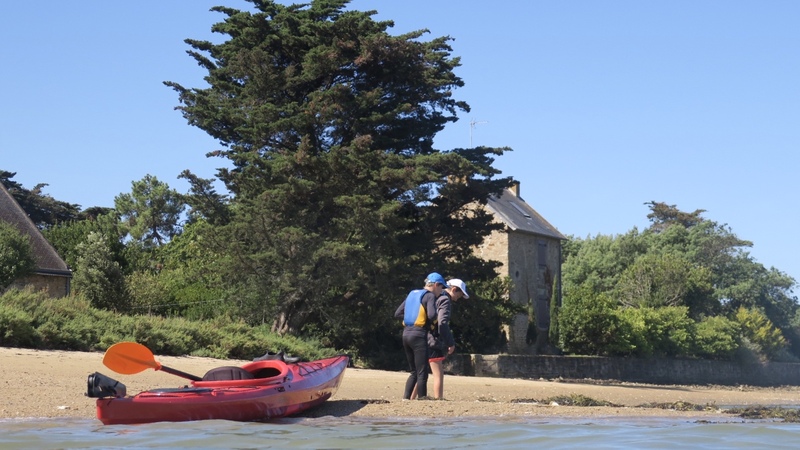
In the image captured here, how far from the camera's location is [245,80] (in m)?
30.5

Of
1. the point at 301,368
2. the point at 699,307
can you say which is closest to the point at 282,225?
the point at 301,368

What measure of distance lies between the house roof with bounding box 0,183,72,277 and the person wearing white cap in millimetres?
20262

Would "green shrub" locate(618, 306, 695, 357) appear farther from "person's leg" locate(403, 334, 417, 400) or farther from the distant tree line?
"person's leg" locate(403, 334, 417, 400)

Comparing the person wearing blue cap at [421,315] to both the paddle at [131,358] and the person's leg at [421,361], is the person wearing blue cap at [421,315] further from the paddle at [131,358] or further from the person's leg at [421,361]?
the paddle at [131,358]

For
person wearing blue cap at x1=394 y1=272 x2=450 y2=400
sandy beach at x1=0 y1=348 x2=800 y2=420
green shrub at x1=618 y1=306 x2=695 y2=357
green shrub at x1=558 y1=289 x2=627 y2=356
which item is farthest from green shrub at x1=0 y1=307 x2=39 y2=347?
green shrub at x1=618 y1=306 x2=695 y2=357

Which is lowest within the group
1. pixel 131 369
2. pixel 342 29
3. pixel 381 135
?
pixel 131 369

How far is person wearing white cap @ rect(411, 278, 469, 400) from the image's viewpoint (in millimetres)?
13953

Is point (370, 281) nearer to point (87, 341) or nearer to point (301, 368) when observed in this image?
point (87, 341)

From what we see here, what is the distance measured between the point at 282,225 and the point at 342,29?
6.10m

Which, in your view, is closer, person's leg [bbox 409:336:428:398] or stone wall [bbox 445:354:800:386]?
person's leg [bbox 409:336:428:398]

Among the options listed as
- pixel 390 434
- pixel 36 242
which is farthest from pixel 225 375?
pixel 36 242

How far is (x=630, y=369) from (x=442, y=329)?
30.2 m

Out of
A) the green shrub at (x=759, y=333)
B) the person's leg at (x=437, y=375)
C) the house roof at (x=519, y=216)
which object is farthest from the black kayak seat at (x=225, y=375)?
the green shrub at (x=759, y=333)

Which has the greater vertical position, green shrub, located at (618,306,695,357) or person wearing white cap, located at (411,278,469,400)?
green shrub, located at (618,306,695,357)
